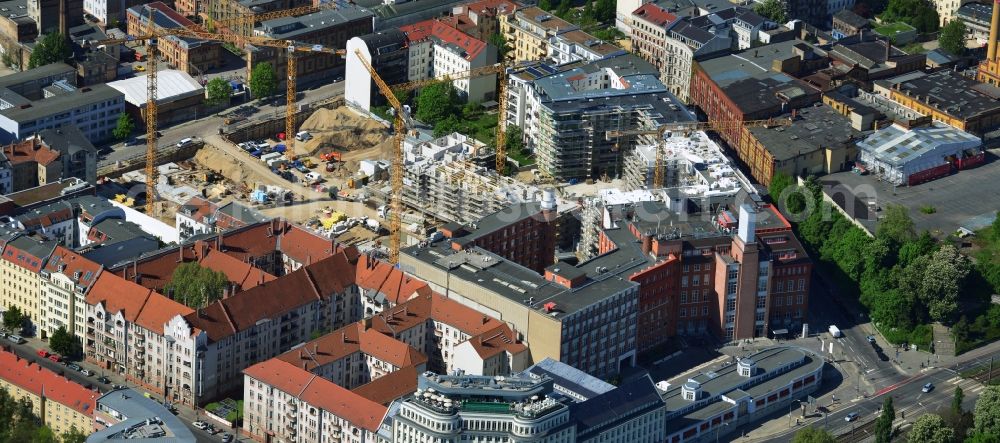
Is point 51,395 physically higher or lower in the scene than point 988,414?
higher

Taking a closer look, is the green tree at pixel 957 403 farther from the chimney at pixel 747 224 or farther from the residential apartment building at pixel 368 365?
the residential apartment building at pixel 368 365

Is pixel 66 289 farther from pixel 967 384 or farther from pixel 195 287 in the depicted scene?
pixel 967 384

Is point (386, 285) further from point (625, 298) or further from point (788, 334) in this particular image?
point (788, 334)

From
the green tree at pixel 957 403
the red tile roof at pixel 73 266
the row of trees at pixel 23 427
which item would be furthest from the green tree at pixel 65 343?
the green tree at pixel 957 403

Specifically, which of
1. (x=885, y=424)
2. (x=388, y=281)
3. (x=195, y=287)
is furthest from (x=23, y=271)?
(x=885, y=424)

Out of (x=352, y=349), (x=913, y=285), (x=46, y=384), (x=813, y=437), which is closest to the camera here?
(x=46, y=384)

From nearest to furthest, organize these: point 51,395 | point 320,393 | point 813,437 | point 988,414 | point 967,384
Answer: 1. point 320,393
2. point 51,395
3. point 813,437
4. point 988,414
5. point 967,384

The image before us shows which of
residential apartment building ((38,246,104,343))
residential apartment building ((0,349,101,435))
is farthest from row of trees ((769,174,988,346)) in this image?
residential apartment building ((0,349,101,435))

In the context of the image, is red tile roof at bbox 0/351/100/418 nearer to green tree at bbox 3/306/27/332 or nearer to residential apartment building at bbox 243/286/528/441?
green tree at bbox 3/306/27/332
